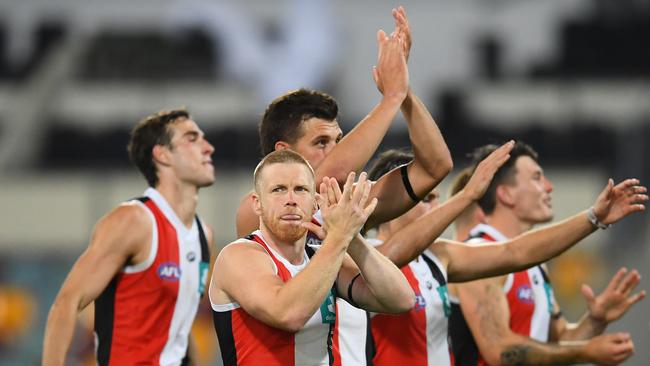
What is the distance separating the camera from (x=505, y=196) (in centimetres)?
787

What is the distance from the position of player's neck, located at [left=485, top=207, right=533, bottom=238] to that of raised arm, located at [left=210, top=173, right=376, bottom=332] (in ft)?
10.8

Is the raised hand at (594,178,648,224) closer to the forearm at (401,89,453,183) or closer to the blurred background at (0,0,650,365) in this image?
the forearm at (401,89,453,183)

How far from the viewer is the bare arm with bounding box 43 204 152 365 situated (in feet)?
21.8

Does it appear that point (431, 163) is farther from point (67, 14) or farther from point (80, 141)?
point (67, 14)

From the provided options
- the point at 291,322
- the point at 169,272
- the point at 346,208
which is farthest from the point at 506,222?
the point at 291,322

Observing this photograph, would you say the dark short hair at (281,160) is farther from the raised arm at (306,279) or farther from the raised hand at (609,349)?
the raised hand at (609,349)

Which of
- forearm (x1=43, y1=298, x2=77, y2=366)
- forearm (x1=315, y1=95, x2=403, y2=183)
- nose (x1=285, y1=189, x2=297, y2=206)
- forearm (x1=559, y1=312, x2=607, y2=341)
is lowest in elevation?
forearm (x1=559, y1=312, x2=607, y2=341)

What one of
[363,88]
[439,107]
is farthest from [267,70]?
[439,107]

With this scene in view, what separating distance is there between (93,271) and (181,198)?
0.89m

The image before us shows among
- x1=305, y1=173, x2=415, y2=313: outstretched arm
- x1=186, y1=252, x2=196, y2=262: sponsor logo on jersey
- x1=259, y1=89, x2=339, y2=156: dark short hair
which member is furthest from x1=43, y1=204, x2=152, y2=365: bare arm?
x1=305, y1=173, x2=415, y2=313: outstretched arm

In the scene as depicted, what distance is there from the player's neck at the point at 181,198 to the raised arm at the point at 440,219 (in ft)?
5.94

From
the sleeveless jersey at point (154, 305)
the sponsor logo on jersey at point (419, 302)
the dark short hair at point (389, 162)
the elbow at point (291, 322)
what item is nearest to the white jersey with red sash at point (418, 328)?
the sponsor logo on jersey at point (419, 302)

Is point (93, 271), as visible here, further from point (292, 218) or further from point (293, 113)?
point (292, 218)

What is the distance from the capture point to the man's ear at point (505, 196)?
7.86m
